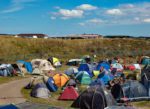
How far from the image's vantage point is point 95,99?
71.9 ft

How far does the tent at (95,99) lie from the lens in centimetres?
2183

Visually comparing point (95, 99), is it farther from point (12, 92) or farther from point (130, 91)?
point (12, 92)

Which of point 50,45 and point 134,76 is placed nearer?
point 134,76

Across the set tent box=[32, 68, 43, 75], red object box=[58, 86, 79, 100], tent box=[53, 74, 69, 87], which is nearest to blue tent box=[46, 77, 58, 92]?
tent box=[53, 74, 69, 87]

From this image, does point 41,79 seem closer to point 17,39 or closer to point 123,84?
point 123,84

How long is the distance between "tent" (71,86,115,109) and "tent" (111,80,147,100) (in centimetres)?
295

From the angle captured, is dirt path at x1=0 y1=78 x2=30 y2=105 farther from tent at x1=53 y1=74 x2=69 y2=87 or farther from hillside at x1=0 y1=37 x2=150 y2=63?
hillside at x1=0 y1=37 x2=150 y2=63

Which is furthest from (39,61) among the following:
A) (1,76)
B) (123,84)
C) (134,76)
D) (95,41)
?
(95,41)

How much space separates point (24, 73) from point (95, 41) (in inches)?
2265

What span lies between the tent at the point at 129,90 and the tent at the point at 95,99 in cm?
295

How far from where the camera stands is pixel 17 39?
8662 cm

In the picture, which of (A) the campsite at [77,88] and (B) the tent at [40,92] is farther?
(B) the tent at [40,92]

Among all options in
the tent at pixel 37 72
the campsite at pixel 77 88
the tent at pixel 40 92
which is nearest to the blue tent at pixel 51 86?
the campsite at pixel 77 88

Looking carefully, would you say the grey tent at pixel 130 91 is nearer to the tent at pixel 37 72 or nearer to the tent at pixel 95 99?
the tent at pixel 95 99
